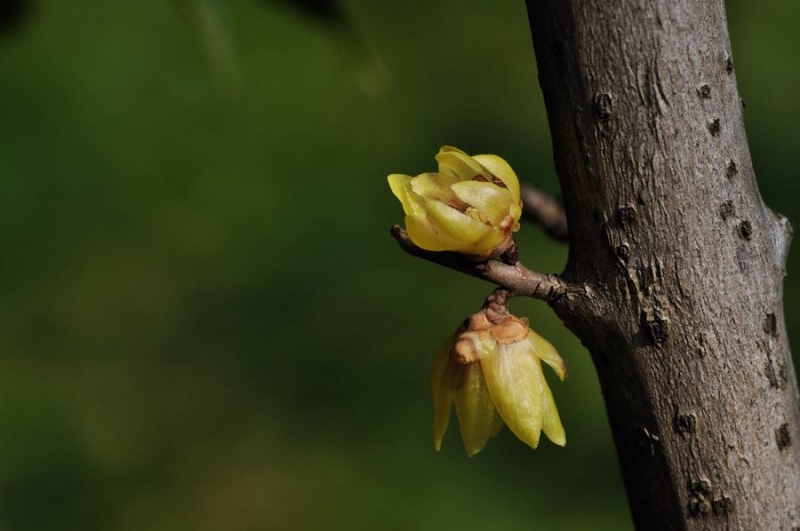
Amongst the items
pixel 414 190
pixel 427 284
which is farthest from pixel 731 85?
pixel 427 284

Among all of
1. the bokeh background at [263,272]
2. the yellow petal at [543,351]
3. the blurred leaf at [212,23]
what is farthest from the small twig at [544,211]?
the bokeh background at [263,272]

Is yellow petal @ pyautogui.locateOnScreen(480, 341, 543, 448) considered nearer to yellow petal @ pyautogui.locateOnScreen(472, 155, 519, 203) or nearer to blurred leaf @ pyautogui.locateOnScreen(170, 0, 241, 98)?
yellow petal @ pyautogui.locateOnScreen(472, 155, 519, 203)

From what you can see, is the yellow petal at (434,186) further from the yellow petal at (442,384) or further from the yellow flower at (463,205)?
the yellow petal at (442,384)

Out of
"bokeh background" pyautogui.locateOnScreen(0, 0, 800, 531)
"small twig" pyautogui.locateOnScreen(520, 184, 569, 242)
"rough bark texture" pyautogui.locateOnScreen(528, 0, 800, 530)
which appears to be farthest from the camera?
"bokeh background" pyautogui.locateOnScreen(0, 0, 800, 531)

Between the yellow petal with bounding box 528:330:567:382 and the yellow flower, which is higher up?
the yellow flower

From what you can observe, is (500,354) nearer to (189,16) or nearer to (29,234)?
(189,16)

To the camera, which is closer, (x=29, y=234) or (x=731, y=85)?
(x=731, y=85)

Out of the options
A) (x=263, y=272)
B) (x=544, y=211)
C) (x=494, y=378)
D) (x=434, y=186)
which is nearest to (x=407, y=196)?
(x=434, y=186)

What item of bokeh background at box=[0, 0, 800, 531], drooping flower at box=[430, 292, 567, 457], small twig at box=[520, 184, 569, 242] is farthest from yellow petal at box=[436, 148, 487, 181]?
bokeh background at box=[0, 0, 800, 531]
